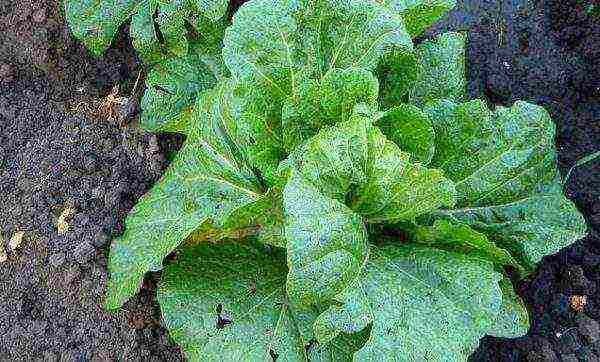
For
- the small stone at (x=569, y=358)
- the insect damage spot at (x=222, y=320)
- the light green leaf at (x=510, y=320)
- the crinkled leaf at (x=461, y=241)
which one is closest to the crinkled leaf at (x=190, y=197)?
the insect damage spot at (x=222, y=320)

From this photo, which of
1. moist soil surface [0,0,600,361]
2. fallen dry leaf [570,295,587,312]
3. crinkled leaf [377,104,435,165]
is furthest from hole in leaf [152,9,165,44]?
fallen dry leaf [570,295,587,312]

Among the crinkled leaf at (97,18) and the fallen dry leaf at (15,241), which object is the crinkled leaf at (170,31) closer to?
the crinkled leaf at (97,18)

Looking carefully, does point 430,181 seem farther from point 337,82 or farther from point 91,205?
point 91,205

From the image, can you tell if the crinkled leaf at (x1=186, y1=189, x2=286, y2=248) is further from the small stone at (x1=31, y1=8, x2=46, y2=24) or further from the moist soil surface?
the small stone at (x1=31, y1=8, x2=46, y2=24)

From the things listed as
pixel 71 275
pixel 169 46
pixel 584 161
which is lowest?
pixel 584 161

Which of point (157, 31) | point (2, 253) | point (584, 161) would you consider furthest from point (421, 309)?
point (2, 253)

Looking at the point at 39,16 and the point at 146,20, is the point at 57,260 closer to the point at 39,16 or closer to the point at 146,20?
the point at 146,20
